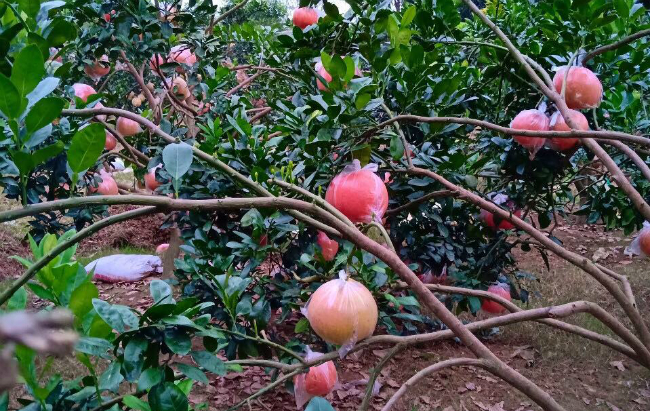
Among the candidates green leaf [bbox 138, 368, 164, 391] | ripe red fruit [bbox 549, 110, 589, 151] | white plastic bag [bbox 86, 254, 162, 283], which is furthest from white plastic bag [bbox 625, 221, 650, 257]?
white plastic bag [bbox 86, 254, 162, 283]

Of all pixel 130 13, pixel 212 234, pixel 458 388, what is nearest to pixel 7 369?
pixel 212 234

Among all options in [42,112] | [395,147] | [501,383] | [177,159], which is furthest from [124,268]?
[42,112]

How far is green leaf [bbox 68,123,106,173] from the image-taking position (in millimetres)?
663

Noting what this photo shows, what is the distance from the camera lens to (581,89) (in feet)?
5.55

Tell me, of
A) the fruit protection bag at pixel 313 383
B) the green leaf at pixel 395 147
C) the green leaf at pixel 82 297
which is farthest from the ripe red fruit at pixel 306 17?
the green leaf at pixel 82 297

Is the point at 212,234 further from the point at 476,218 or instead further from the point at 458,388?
the point at 458,388

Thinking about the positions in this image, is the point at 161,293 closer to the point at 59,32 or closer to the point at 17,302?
the point at 17,302

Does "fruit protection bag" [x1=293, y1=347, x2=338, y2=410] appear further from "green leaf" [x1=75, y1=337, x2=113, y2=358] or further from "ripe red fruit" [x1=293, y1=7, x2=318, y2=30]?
"ripe red fruit" [x1=293, y1=7, x2=318, y2=30]

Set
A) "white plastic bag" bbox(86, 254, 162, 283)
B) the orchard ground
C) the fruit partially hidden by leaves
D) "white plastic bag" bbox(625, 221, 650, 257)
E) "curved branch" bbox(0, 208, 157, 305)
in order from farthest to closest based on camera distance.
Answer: "white plastic bag" bbox(86, 254, 162, 283) < the orchard ground < the fruit partially hidden by leaves < "white plastic bag" bbox(625, 221, 650, 257) < "curved branch" bbox(0, 208, 157, 305)

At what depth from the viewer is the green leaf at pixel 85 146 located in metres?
0.66

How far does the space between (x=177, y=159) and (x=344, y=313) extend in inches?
17.6

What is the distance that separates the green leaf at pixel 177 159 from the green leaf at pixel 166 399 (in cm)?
34

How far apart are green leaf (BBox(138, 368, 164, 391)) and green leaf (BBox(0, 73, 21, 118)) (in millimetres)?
444

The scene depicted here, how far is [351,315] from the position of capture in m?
1.03
